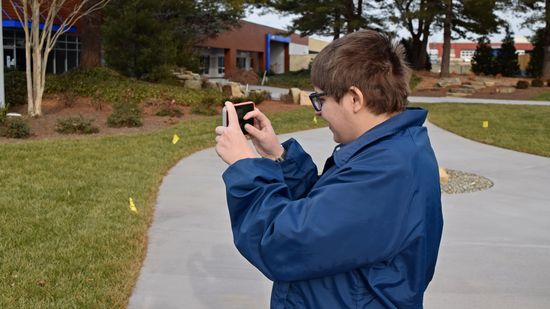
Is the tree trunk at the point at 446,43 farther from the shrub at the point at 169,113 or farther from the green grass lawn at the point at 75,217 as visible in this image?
the green grass lawn at the point at 75,217

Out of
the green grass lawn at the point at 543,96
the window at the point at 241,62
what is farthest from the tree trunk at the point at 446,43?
the window at the point at 241,62

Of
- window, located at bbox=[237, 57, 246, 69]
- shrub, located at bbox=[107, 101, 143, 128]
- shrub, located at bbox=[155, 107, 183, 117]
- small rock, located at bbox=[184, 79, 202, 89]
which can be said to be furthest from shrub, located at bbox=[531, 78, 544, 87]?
window, located at bbox=[237, 57, 246, 69]

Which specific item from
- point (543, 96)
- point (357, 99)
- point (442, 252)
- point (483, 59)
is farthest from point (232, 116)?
point (483, 59)

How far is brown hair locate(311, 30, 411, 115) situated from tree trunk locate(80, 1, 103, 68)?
1977cm

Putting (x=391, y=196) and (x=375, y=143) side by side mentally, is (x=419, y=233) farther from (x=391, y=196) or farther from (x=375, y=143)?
(x=375, y=143)

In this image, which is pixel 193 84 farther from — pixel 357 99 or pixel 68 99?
pixel 357 99

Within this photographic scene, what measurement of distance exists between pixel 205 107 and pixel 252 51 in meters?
39.3

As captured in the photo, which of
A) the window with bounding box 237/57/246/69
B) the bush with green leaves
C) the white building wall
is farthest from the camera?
the white building wall

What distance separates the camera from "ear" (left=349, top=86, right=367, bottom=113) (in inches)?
59.7

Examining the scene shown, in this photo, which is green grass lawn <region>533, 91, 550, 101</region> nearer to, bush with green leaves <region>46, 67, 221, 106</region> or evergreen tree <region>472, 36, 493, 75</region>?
evergreen tree <region>472, 36, 493, 75</region>

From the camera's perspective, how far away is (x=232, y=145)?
1558 mm

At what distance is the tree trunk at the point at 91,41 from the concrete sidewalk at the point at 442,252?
13.5 meters

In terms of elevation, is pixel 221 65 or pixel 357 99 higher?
pixel 221 65

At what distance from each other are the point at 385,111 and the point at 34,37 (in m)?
13.4
